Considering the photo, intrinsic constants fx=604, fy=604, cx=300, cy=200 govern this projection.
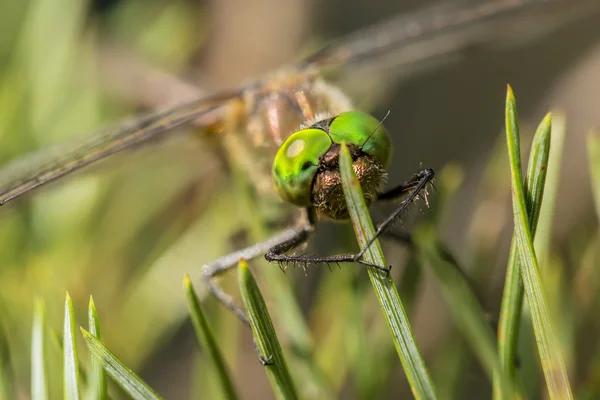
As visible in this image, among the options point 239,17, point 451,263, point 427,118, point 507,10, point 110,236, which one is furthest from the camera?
point 427,118

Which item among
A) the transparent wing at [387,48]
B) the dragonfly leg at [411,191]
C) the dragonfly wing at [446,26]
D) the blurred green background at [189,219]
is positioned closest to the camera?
the dragonfly leg at [411,191]

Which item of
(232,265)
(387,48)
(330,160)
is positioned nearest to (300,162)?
(330,160)

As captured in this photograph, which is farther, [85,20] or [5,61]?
[85,20]

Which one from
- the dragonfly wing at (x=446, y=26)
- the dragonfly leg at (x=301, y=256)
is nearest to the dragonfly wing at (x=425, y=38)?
the dragonfly wing at (x=446, y=26)

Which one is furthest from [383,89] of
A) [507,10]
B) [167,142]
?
[167,142]

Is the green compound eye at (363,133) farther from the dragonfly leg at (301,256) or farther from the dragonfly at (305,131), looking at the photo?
the dragonfly leg at (301,256)

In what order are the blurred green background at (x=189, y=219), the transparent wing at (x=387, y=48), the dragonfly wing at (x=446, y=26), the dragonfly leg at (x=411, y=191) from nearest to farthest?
the dragonfly leg at (x=411, y=191)
the blurred green background at (x=189, y=219)
the transparent wing at (x=387, y=48)
the dragonfly wing at (x=446, y=26)

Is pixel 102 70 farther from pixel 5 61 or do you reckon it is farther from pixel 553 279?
pixel 553 279

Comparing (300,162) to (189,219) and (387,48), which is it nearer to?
(189,219)
